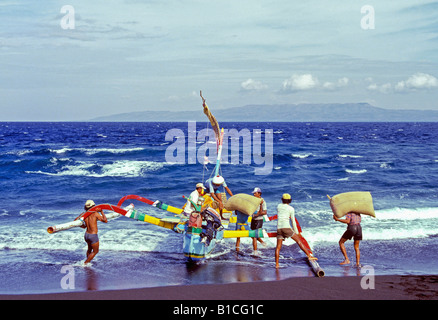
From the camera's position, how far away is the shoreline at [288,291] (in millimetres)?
8766

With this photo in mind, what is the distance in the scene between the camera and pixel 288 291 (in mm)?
9094

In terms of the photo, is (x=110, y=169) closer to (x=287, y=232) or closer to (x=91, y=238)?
(x=91, y=238)

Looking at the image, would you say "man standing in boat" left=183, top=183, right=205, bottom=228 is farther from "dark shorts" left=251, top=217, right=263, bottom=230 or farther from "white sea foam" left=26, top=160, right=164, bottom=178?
"white sea foam" left=26, top=160, right=164, bottom=178

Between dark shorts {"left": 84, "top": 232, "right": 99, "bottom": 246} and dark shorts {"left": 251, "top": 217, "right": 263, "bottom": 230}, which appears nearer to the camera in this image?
dark shorts {"left": 84, "top": 232, "right": 99, "bottom": 246}

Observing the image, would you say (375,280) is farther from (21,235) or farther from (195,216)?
(21,235)

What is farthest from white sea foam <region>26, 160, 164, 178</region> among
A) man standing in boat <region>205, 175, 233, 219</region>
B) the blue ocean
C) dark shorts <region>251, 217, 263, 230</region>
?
dark shorts <region>251, 217, 263, 230</region>

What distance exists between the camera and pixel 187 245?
1143cm

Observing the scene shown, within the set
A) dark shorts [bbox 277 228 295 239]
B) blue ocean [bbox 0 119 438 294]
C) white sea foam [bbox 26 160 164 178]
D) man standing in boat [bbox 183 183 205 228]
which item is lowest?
blue ocean [bbox 0 119 438 294]

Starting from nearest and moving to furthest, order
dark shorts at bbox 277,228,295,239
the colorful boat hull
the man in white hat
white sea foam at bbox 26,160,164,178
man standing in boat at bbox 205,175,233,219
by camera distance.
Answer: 1. dark shorts at bbox 277,228,295,239
2. the colorful boat hull
3. the man in white hat
4. man standing in boat at bbox 205,175,233,219
5. white sea foam at bbox 26,160,164,178

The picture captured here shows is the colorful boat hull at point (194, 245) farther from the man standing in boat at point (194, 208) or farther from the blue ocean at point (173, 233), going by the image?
the blue ocean at point (173, 233)

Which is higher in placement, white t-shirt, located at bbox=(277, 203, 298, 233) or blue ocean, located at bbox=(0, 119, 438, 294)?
white t-shirt, located at bbox=(277, 203, 298, 233)

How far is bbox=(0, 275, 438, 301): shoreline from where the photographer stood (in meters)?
8.77

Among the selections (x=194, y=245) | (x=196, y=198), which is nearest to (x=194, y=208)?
(x=196, y=198)

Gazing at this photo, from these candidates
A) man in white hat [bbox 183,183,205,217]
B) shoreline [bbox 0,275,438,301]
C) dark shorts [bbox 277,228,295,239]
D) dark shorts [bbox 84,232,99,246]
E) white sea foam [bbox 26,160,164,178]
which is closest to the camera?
shoreline [bbox 0,275,438,301]
